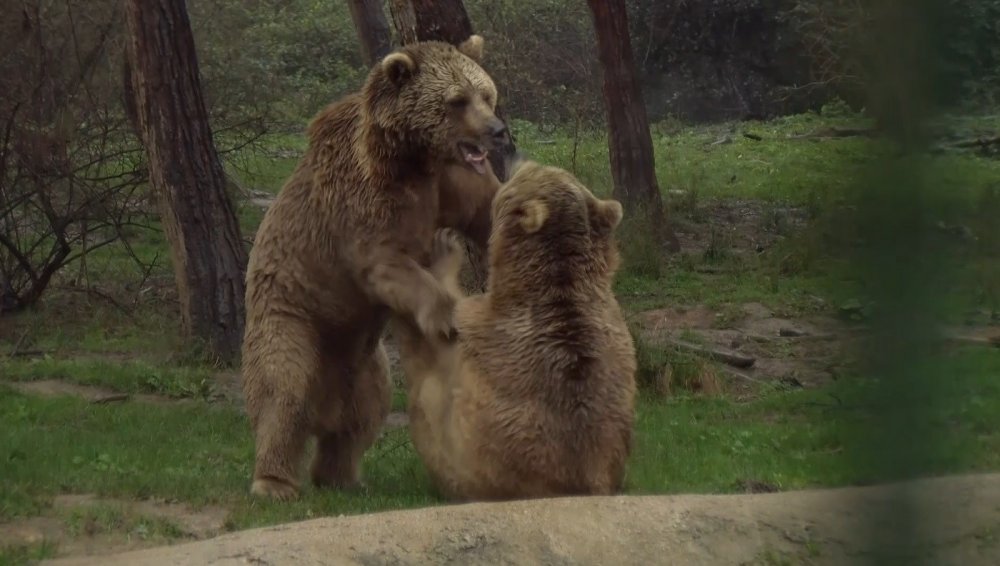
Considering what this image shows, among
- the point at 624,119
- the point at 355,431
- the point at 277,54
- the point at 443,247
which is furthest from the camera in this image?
the point at 277,54

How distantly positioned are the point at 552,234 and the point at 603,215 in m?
0.32

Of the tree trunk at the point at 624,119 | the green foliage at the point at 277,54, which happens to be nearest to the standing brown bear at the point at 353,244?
the green foliage at the point at 277,54

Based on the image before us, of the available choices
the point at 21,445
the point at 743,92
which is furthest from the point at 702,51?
the point at 21,445

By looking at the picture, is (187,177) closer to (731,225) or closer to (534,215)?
(534,215)

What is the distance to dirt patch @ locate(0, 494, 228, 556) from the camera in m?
6.38

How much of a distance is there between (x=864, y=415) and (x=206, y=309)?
1110cm

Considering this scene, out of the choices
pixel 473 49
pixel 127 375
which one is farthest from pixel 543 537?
pixel 127 375

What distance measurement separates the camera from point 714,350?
471 inches

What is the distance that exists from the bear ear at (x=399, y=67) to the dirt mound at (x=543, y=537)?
2.62 meters

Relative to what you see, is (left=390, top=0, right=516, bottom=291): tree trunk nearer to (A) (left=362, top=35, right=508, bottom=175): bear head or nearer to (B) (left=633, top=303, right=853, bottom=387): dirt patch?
(B) (left=633, top=303, right=853, bottom=387): dirt patch

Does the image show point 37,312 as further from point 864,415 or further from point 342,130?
point 864,415

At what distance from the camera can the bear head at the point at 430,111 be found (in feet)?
23.5

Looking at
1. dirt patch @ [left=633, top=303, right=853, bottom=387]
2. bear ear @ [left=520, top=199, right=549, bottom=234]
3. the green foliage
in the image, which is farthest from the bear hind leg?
the green foliage

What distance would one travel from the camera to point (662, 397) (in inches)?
419
